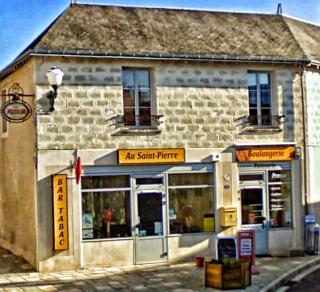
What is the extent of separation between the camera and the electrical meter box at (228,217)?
56.5 feet

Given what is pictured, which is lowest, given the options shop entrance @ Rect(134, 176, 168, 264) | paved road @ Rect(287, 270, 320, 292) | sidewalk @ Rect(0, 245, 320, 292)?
paved road @ Rect(287, 270, 320, 292)

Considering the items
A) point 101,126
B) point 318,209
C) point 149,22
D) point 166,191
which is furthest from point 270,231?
point 149,22

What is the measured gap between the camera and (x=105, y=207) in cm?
1655

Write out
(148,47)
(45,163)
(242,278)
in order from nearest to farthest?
1. (242,278)
2. (45,163)
3. (148,47)

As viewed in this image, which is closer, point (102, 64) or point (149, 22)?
point (102, 64)

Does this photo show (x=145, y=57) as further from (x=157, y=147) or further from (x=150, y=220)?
(x=150, y=220)

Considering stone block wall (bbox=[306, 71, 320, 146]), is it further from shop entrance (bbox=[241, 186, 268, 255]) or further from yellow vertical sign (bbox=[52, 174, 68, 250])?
yellow vertical sign (bbox=[52, 174, 68, 250])

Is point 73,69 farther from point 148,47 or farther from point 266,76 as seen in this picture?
point 266,76

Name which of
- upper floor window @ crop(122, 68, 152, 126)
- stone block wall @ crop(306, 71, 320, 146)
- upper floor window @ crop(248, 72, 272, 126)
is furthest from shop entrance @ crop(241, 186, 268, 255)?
upper floor window @ crop(122, 68, 152, 126)

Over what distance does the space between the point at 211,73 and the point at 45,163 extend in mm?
5162

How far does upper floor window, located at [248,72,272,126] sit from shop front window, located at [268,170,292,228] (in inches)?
59.2

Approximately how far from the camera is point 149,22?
1841 centimetres

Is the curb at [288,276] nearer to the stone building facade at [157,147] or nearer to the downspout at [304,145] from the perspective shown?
the stone building facade at [157,147]

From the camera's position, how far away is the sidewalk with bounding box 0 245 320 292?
13609 mm
